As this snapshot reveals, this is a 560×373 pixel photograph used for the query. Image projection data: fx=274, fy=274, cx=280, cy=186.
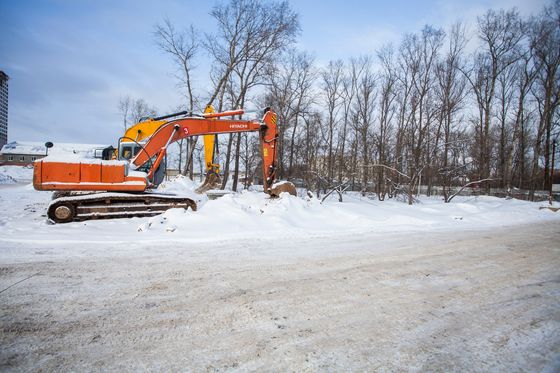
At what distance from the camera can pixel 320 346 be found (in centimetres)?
199

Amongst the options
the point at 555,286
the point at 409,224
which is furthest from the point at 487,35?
the point at 555,286

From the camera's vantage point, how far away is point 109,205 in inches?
292

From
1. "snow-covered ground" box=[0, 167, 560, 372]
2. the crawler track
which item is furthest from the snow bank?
the crawler track

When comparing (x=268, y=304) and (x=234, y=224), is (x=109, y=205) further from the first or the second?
(x=268, y=304)

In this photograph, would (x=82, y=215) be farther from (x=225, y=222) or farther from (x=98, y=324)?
(x=98, y=324)

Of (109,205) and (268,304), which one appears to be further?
(109,205)

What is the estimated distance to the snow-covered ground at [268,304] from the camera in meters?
1.87

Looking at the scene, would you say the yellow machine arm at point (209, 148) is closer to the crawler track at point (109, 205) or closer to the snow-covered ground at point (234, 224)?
the snow-covered ground at point (234, 224)

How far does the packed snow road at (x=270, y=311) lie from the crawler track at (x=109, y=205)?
2520mm

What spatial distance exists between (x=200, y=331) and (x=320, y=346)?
933 millimetres

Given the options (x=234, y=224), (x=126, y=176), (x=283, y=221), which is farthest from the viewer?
(x=126, y=176)

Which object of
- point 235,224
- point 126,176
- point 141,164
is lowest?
point 235,224

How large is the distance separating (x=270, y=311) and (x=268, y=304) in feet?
0.49

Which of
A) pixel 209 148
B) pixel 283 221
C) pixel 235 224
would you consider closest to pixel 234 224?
pixel 235 224
